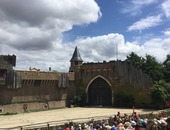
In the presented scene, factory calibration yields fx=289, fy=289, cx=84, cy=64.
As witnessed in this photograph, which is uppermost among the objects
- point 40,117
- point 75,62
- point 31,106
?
point 75,62

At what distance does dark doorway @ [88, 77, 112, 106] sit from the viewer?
39447mm

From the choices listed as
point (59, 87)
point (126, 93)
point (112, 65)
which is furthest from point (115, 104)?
point (59, 87)

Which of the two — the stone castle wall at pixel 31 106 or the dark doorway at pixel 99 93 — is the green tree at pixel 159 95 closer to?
Answer: the dark doorway at pixel 99 93

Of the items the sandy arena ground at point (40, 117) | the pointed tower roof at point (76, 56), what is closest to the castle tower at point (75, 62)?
the pointed tower roof at point (76, 56)

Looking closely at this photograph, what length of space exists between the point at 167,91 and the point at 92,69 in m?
10.5

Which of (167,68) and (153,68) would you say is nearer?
A: (153,68)

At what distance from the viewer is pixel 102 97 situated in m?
39.8

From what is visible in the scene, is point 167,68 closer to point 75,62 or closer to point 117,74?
point 117,74

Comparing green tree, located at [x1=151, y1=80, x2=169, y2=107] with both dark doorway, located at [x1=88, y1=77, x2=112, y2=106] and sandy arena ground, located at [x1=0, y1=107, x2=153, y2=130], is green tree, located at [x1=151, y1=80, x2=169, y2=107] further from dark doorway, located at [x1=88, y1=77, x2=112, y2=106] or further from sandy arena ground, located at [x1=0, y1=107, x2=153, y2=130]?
dark doorway, located at [x1=88, y1=77, x2=112, y2=106]

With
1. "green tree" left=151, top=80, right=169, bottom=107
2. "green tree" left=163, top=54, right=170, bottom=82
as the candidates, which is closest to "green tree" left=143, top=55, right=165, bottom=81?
"green tree" left=163, top=54, right=170, bottom=82

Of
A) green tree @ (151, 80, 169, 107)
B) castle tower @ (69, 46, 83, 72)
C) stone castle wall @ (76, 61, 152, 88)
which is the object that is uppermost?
castle tower @ (69, 46, 83, 72)

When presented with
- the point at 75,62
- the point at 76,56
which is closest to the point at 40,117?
the point at 75,62

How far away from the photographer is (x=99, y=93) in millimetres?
40156

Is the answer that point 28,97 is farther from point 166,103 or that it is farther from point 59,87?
point 166,103
